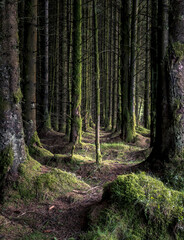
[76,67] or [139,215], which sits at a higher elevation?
[76,67]

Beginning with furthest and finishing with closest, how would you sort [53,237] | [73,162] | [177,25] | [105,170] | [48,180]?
[73,162] → [105,170] → [177,25] → [48,180] → [53,237]

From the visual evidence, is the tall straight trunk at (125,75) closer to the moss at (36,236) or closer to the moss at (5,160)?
the moss at (5,160)

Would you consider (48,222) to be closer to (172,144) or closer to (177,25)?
(172,144)

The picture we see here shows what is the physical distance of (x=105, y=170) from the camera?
6.54m

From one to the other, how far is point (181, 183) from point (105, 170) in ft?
8.89

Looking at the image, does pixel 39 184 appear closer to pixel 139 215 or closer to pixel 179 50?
pixel 139 215

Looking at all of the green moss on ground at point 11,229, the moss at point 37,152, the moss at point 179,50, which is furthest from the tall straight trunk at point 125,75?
the green moss on ground at point 11,229

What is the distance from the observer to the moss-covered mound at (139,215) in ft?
8.96

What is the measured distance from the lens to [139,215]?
2906 mm

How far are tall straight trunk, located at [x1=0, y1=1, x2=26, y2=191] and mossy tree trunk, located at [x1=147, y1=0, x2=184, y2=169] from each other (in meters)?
3.34

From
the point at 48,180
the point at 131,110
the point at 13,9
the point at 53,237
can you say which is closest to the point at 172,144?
the point at 48,180

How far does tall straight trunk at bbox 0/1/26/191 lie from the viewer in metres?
3.87

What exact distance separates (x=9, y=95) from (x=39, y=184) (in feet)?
5.98

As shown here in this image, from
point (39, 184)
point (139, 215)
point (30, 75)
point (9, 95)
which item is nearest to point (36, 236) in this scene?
point (39, 184)
